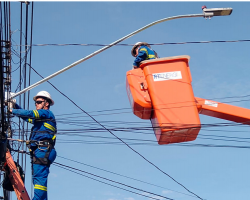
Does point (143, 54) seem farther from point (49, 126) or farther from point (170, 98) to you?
point (49, 126)

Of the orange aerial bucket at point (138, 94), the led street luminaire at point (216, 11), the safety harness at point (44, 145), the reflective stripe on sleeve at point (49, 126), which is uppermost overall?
the led street luminaire at point (216, 11)

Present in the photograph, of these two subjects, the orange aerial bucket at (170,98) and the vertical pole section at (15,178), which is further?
the vertical pole section at (15,178)

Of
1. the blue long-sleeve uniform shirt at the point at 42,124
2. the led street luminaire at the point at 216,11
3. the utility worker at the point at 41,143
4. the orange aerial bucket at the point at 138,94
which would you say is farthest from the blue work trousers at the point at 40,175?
the led street luminaire at the point at 216,11

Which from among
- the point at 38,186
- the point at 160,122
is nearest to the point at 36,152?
the point at 38,186

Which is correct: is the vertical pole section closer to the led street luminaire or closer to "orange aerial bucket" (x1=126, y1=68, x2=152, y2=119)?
"orange aerial bucket" (x1=126, y1=68, x2=152, y2=119)

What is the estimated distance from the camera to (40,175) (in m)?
8.09

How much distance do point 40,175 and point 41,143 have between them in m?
0.64

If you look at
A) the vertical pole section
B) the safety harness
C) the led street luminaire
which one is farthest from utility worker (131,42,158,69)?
the vertical pole section

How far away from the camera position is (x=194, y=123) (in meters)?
7.60

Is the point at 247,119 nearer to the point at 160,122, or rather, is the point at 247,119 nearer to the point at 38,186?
the point at 160,122

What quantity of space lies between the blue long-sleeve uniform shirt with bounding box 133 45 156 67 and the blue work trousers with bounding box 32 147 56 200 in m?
2.41

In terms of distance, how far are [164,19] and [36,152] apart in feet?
11.5

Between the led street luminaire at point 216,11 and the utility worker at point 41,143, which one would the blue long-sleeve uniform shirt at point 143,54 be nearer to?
the led street luminaire at point 216,11

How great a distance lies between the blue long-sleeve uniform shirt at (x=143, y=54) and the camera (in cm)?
854
